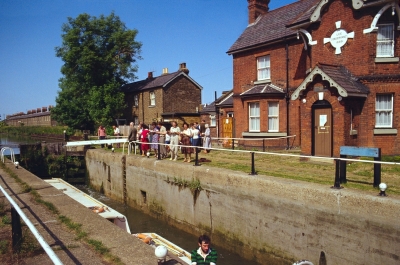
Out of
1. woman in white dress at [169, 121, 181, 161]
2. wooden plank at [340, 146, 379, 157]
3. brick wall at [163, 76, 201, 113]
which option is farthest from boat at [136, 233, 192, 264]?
brick wall at [163, 76, 201, 113]

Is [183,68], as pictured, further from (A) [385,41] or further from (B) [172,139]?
(A) [385,41]

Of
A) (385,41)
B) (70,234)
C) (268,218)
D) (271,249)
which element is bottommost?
(271,249)

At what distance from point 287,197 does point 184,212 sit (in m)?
5.03

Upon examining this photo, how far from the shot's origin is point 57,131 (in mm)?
59406

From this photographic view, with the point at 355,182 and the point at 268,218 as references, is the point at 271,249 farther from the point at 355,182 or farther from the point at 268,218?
the point at 355,182

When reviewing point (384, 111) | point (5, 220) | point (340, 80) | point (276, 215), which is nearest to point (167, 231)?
point (276, 215)

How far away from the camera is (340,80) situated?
41.6 ft

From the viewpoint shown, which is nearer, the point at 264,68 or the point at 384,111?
the point at 384,111

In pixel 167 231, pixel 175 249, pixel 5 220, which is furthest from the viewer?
pixel 167 231

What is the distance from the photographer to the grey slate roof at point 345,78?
1256 cm

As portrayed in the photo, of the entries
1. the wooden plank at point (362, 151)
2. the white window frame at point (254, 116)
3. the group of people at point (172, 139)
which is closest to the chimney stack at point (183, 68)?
the white window frame at point (254, 116)

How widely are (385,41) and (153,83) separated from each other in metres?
Result: 27.7

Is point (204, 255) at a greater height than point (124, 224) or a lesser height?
greater

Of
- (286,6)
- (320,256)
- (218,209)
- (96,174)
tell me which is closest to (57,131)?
(96,174)
